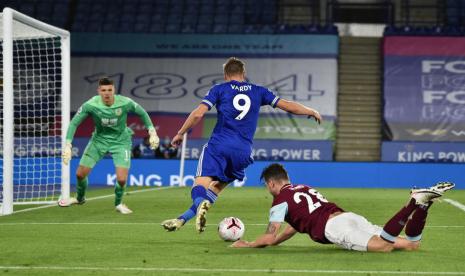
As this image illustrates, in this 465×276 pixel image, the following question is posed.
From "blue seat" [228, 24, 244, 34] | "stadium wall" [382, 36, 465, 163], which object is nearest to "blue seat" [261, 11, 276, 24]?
"blue seat" [228, 24, 244, 34]

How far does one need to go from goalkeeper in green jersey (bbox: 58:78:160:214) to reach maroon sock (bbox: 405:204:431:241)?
5009 millimetres

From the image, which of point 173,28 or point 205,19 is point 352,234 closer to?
point 173,28

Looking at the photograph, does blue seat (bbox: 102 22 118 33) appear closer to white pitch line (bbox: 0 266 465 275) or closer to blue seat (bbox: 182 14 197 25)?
blue seat (bbox: 182 14 197 25)

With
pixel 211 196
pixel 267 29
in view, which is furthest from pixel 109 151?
pixel 267 29

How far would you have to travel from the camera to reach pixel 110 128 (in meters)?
12.6

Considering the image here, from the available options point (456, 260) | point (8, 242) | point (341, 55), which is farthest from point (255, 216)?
point (341, 55)

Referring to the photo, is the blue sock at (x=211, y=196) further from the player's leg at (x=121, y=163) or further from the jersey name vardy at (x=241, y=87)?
the player's leg at (x=121, y=163)

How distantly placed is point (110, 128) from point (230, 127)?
4.07 meters

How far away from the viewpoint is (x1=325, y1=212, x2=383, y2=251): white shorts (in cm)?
758

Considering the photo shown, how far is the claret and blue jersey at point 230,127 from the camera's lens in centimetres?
883

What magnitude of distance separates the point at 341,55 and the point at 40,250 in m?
20.8

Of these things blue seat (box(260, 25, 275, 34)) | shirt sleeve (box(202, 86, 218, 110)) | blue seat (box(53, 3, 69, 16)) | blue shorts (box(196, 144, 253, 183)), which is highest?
blue seat (box(53, 3, 69, 16))

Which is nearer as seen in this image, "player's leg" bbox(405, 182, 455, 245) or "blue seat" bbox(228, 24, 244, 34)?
"player's leg" bbox(405, 182, 455, 245)

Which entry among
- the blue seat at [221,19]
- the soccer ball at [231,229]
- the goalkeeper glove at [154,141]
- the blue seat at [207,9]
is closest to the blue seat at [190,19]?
the blue seat at [207,9]
